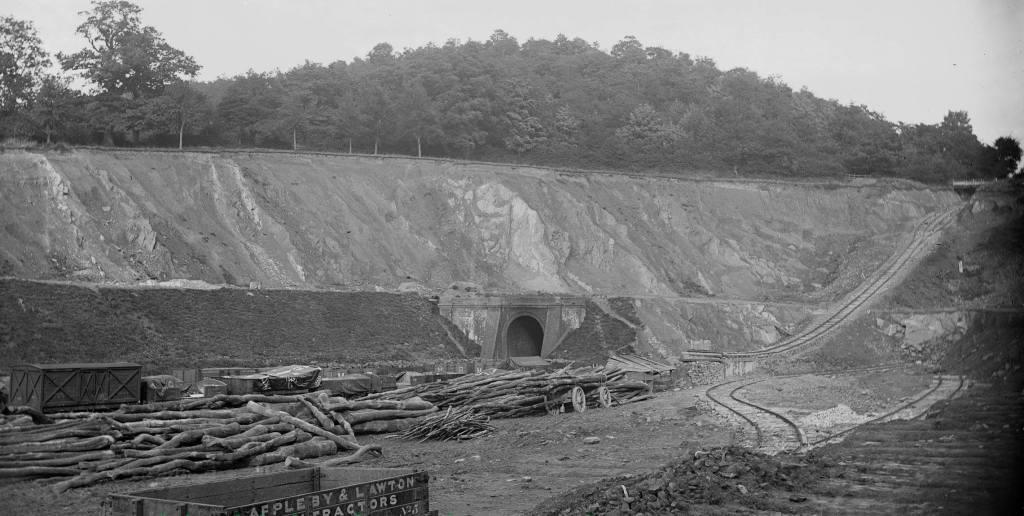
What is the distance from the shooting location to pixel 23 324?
38.1 meters

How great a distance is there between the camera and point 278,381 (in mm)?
31078

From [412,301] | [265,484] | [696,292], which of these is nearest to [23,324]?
[412,301]

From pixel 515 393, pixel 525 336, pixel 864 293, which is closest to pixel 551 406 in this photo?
pixel 515 393

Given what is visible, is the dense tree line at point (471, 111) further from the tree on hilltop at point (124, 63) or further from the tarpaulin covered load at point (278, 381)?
the tarpaulin covered load at point (278, 381)

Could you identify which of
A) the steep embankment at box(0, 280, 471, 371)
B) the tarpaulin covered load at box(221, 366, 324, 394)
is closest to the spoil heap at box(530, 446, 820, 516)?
the tarpaulin covered load at box(221, 366, 324, 394)

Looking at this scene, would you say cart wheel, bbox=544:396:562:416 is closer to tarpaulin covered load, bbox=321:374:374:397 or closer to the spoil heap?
tarpaulin covered load, bbox=321:374:374:397

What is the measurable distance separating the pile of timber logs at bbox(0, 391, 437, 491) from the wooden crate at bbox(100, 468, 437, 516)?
6.74 meters

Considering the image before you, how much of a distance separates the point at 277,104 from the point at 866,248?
45157 millimetres

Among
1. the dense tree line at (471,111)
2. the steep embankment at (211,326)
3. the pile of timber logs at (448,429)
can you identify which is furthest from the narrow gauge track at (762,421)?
the dense tree line at (471,111)

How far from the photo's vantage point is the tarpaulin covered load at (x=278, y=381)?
30.4 metres

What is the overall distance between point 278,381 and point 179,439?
318 inches

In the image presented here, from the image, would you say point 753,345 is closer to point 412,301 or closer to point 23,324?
point 412,301

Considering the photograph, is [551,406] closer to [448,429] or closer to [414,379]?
[448,429]

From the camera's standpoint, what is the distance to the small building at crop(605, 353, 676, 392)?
128 feet
